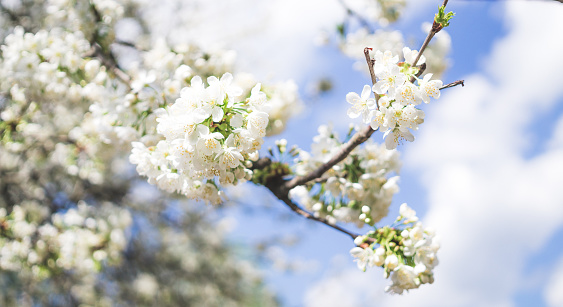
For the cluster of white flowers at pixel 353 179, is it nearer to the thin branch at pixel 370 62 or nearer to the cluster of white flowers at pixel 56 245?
the thin branch at pixel 370 62

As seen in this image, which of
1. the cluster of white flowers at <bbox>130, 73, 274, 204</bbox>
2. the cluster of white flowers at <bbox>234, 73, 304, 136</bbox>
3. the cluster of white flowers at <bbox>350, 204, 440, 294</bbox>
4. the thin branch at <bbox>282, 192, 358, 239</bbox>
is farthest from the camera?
the cluster of white flowers at <bbox>234, 73, 304, 136</bbox>

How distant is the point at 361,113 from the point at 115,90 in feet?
5.03

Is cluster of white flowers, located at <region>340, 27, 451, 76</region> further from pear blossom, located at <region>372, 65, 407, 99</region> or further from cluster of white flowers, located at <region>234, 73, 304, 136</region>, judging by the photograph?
pear blossom, located at <region>372, 65, 407, 99</region>

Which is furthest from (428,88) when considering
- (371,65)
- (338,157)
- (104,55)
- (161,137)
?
(104,55)

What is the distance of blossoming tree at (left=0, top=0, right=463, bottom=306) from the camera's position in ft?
4.82

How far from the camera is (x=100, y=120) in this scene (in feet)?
7.57

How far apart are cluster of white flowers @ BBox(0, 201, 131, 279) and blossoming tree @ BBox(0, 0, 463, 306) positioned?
0.5 inches

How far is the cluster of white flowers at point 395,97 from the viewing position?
1429 millimetres

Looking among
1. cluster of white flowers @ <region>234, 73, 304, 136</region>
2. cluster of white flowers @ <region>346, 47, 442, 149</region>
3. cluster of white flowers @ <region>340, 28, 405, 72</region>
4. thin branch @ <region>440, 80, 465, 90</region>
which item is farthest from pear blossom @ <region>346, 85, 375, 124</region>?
cluster of white flowers @ <region>340, 28, 405, 72</region>

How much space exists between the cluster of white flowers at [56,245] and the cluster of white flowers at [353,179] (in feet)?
7.40

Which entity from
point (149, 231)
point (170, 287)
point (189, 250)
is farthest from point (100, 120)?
point (189, 250)

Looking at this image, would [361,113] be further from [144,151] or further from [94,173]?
Result: [94,173]

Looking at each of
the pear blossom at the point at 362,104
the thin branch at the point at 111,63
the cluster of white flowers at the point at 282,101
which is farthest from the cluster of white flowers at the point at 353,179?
the thin branch at the point at 111,63

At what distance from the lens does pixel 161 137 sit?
2045mm
